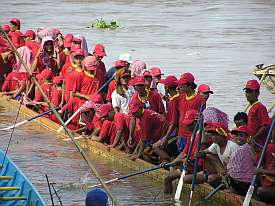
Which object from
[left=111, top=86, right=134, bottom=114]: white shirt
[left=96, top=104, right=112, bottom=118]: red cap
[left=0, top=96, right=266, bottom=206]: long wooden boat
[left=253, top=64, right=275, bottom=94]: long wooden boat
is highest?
[left=253, top=64, right=275, bottom=94]: long wooden boat

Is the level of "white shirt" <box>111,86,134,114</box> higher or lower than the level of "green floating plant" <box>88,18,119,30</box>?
higher

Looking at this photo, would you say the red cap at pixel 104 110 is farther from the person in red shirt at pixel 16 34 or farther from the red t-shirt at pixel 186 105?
the person in red shirt at pixel 16 34

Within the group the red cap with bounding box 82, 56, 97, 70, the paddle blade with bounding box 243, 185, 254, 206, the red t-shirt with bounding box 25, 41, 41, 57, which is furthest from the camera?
the red t-shirt with bounding box 25, 41, 41, 57

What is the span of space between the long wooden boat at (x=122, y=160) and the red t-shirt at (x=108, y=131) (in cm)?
16

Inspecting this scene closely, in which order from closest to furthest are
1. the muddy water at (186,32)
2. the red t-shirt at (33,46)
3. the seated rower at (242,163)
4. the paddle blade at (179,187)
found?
the seated rower at (242,163) < the paddle blade at (179,187) < the red t-shirt at (33,46) < the muddy water at (186,32)

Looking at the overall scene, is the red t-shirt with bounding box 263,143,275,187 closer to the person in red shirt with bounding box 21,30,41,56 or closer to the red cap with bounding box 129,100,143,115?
the red cap with bounding box 129,100,143,115

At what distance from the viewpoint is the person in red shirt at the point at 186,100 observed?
14.9 meters

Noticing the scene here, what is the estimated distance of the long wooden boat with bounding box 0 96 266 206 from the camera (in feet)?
A: 43.8

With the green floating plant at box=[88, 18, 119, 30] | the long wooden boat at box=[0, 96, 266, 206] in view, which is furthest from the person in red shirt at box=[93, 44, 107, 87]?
the green floating plant at box=[88, 18, 119, 30]

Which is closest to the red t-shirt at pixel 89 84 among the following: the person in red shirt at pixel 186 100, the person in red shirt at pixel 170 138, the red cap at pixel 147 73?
the red cap at pixel 147 73

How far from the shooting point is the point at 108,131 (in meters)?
17.1

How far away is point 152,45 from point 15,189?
74.5ft

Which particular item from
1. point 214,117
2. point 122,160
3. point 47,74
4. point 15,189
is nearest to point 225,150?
point 214,117

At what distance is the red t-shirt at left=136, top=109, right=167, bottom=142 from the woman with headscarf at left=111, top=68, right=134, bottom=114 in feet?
4.24
